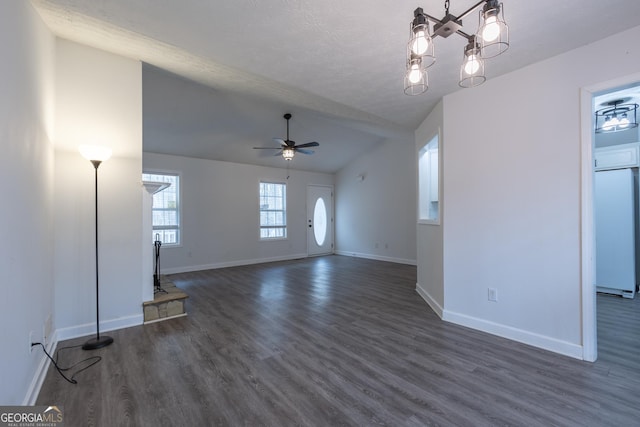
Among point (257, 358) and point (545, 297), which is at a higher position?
point (545, 297)

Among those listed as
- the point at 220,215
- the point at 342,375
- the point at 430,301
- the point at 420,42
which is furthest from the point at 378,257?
the point at 420,42

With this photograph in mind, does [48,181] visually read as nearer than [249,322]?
Yes

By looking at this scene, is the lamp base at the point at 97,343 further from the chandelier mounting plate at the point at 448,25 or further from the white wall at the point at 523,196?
the chandelier mounting plate at the point at 448,25

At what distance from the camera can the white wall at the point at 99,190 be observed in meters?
2.81

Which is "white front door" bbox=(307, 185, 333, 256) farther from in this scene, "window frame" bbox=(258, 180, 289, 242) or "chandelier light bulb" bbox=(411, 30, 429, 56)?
"chandelier light bulb" bbox=(411, 30, 429, 56)

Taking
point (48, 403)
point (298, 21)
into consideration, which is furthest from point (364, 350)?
point (298, 21)

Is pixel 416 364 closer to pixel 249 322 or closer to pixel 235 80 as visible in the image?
pixel 249 322

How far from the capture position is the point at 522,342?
8.78 ft

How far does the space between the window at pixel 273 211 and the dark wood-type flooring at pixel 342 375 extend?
4.02 metres

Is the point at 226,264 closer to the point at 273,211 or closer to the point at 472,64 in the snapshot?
the point at 273,211

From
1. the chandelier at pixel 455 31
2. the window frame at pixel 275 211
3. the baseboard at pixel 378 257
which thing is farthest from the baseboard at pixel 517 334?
the window frame at pixel 275 211

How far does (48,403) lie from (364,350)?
2.29 metres

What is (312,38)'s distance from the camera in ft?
7.57

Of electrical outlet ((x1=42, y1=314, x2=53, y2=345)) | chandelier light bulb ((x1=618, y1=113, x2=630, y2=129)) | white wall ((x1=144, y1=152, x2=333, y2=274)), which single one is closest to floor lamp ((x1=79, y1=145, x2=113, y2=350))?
electrical outlet ((x1=42, y1=314, x2=53, y2=345))
